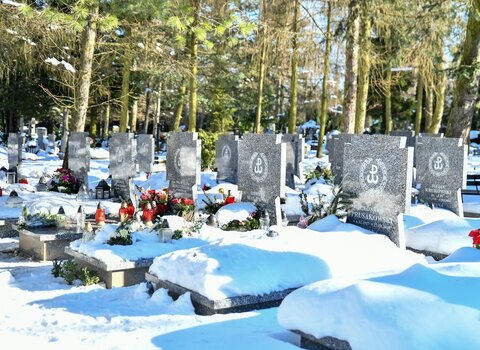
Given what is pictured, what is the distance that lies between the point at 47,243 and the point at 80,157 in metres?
6.70

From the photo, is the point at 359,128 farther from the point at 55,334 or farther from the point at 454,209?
the point at 55,334

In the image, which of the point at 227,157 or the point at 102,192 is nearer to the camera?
the point at 102,192

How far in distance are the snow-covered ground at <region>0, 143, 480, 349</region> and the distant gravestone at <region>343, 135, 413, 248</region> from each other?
29 centimetres

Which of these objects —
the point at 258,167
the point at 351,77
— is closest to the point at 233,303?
the point at 258,167

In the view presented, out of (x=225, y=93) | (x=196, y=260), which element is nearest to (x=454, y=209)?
(x=196, y=260)

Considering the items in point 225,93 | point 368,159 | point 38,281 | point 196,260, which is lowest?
point 38,281

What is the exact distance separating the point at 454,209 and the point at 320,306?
8483 millimetres

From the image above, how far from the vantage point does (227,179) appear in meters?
18.3

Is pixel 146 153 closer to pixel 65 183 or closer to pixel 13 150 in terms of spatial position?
pixel 13 150

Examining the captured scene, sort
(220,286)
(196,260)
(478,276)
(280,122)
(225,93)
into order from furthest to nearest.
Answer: (280,122)
(225,93)
(196,260)
(220,286)
(478,276)

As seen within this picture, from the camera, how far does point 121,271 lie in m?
7.78

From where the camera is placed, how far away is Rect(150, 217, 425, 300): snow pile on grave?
6316mm

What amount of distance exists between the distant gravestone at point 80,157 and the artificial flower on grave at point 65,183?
193 millimetres

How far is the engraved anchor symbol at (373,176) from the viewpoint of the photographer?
8.66 meters
